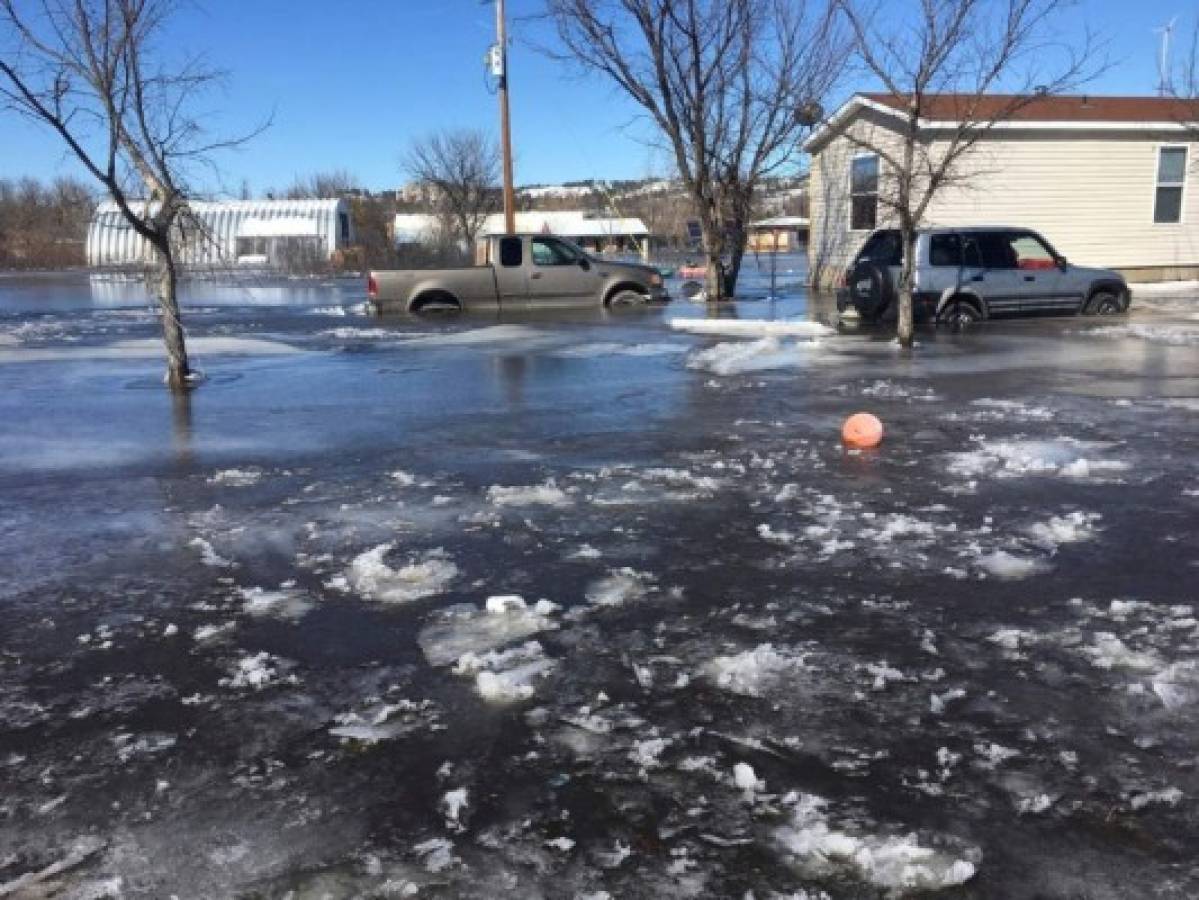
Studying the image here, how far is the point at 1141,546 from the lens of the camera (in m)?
5.11

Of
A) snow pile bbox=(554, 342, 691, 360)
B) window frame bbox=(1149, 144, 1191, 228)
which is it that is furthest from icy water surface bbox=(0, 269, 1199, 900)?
window frame bbox=(1149, 144, 1191, 228)

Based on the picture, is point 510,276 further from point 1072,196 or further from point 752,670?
point 752,670

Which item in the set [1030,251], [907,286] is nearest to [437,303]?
[907,286]

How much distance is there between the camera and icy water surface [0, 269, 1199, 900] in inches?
106

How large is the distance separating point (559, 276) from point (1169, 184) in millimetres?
14314

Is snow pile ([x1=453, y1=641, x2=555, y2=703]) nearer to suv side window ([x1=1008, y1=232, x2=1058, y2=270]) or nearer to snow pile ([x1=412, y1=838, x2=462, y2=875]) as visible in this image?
snow pile ([x1=412, y1=838, x2=462, y2=875])

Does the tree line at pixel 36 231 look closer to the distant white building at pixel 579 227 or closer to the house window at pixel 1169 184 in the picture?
the distant white building at pixel 579 227

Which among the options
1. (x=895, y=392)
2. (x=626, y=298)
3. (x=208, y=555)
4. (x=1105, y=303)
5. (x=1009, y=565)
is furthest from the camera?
(x=626, y=298)

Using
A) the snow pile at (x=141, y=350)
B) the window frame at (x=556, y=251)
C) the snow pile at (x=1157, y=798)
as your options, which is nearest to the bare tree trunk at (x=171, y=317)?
the snow pile at (x=141, y=350)

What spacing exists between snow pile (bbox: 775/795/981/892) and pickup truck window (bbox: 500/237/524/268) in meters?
18.6

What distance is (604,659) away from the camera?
3879mm

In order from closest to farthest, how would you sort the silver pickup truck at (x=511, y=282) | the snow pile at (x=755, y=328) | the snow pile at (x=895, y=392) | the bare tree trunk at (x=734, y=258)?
the snow pile at (x=895, y=392)
the snow pile at (x=755, y=328)
the silver pickup truck at (x=511, y=282)
the bare tree trunk at (x=734, y=258)

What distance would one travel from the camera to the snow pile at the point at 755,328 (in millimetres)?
15875

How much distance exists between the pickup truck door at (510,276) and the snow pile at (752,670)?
683 inches
